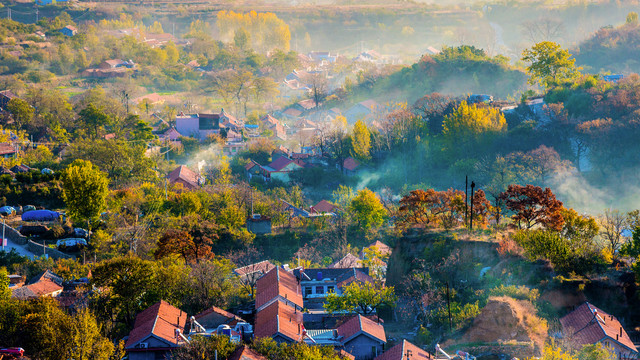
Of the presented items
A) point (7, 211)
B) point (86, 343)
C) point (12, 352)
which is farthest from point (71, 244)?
point (86, 343)

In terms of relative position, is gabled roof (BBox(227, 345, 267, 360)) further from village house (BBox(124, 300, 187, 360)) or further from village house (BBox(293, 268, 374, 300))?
village house (BBox(293, 268, 374, 300))

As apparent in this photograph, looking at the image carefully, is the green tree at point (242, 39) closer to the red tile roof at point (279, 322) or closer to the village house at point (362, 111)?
the village house at point (362, 111)

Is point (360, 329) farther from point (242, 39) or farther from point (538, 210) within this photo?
point (242, 39)

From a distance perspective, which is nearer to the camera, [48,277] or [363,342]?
[363,342]

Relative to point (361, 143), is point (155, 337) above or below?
above

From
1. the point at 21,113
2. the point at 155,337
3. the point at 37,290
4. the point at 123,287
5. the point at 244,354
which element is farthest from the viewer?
the point at 21,113

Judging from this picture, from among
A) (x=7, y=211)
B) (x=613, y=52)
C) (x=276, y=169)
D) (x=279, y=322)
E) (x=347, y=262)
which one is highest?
(x=279, y=322)

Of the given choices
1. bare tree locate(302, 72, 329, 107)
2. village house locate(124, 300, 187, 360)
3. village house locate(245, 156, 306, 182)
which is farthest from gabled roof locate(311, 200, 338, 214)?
bare tree locate(302, 72, 329, 107)
